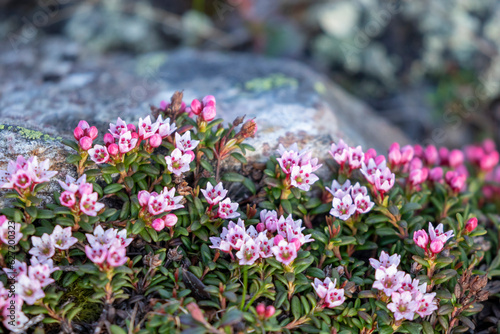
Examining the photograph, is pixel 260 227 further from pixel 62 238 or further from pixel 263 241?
pixel 62 238

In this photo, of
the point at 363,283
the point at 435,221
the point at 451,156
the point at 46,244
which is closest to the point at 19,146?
the point at 46,244

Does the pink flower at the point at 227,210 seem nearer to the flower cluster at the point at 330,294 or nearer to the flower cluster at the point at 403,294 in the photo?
the flower cluster at the point at 330,294

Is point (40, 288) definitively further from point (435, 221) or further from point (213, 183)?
point (435, 221)

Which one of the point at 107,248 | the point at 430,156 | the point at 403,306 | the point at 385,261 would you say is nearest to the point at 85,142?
the point at 107,248

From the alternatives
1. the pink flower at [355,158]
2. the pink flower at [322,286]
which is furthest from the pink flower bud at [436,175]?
the pink flower at [322,286]

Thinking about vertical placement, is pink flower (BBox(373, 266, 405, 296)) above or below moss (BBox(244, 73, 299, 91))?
below

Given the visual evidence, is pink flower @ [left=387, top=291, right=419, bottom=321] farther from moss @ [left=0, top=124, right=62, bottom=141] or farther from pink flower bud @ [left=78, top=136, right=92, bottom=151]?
moss @ [left=0, top=124, right=62, bottom=141]

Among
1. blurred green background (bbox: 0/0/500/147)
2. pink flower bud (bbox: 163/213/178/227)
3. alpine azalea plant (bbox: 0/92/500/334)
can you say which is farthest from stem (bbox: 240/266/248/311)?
blurred green background (bbox: 0/0/500/147)
